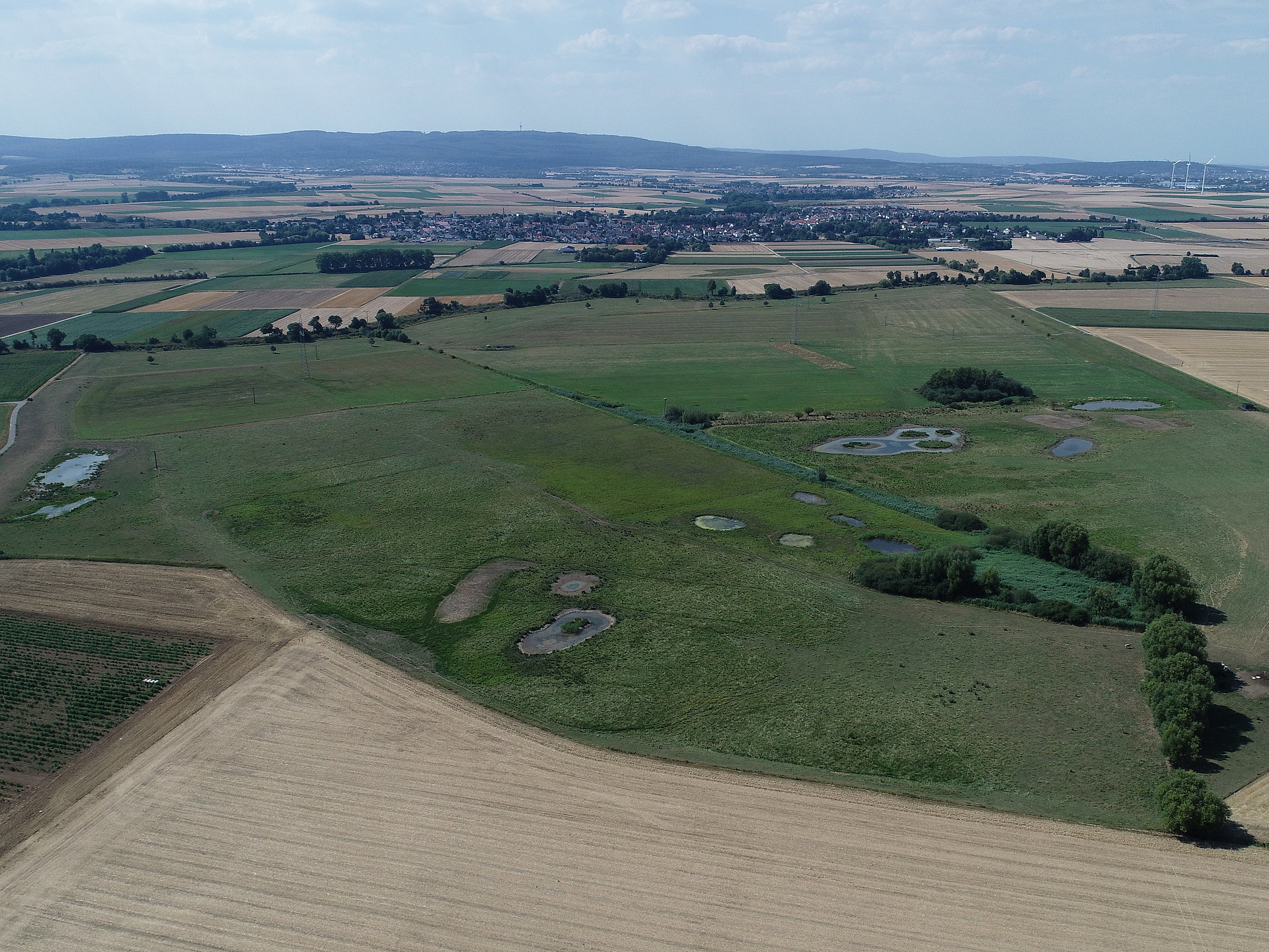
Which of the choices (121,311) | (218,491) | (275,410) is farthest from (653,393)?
(121,311)

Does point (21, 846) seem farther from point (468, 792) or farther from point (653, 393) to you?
point (653, 393)

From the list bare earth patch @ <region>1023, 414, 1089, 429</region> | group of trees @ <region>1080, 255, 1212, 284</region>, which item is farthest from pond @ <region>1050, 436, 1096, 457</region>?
group of trees @ <region>1080, 255, 1212, 284</region>

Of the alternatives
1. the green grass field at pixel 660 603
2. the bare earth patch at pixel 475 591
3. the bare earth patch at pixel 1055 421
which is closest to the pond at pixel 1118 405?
the bare earth patch at pixel 1055 421

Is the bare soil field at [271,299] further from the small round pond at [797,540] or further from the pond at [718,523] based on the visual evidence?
the small round pond at [797,540]

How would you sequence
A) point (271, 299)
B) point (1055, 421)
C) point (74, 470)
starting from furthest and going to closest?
point (271, 299)
point (1055, 421)
point (74, 470)

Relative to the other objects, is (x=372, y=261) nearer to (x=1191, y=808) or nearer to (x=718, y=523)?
(x=718, y=523)

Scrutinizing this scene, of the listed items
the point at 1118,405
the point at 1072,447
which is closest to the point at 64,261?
the point at 1072,447

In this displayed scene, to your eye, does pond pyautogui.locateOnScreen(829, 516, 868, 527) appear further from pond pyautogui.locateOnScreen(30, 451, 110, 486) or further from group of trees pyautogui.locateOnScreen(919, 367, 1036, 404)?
pond pyautogui.locateOnScreen(30, 451, 110, 486)
